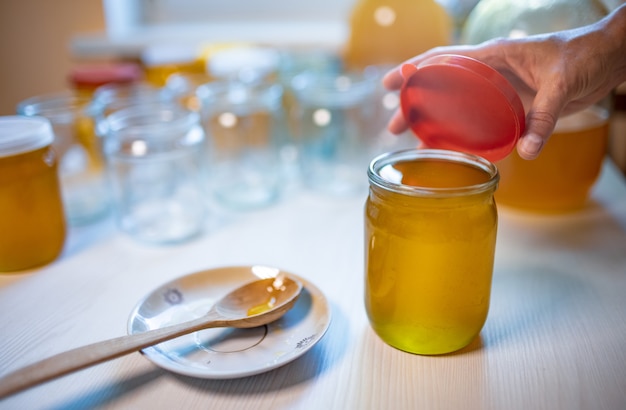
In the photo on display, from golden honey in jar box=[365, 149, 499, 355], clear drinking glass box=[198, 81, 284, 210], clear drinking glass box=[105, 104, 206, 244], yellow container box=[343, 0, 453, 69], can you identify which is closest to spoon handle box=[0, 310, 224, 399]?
golden honey in jar box=[365, 149, 499, 355]

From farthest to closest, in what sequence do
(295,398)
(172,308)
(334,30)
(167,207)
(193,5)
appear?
(193,5) < (334,30) < (167,207) < (172,308) < (295,398)

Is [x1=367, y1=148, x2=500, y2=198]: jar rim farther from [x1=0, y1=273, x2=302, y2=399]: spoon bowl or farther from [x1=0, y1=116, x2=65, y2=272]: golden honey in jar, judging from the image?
[x1=0, y1=116, x2=65, y2=272]: golden honey in jar

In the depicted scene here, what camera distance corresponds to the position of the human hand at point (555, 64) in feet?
1.79

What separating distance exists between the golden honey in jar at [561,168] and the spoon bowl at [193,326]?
41 cm

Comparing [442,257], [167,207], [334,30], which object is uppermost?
[334,30]

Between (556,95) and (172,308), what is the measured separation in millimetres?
466

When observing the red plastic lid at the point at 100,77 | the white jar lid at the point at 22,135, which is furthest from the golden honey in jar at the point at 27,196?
the red plastic lid at the point at 100,77

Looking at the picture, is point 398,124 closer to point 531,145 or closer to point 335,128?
point 531,145

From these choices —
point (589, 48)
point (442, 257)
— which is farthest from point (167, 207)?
point (589, 48)

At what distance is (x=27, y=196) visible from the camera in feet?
2.43

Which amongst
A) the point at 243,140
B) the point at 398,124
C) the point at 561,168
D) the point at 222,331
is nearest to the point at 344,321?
the point at 222,331

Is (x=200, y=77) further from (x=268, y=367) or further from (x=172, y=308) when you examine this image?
(x=268, y=367)

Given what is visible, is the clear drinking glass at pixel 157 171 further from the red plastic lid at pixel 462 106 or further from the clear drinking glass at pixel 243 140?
→ the red plastic lid at pixel 462 106

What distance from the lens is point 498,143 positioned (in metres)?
0.61
